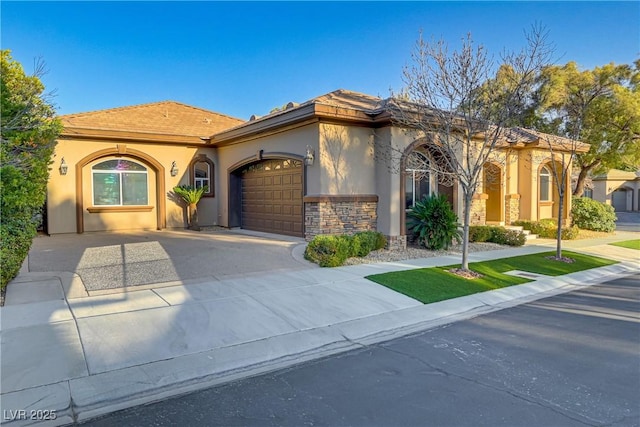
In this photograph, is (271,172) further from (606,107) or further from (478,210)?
(606,107)

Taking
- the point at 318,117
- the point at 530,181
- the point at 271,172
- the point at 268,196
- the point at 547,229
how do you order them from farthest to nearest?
the point at 530,181
the point at 547,229
the point at 268,196
the point at 271,172
the point at 318,117

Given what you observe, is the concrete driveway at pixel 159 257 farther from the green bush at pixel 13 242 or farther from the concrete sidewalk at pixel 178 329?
the green bush at pixel 13 242

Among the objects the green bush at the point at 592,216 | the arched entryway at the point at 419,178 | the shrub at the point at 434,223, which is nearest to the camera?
the shrub at the point at 434,223

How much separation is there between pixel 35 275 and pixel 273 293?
4.76 meters

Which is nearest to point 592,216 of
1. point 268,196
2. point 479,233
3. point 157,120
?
point 479,233

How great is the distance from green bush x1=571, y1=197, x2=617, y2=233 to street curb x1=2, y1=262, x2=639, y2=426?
15.4m

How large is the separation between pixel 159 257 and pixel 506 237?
456 inches

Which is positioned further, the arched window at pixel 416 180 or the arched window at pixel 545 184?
the arched window at pixel 545 184

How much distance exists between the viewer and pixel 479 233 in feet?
48.9

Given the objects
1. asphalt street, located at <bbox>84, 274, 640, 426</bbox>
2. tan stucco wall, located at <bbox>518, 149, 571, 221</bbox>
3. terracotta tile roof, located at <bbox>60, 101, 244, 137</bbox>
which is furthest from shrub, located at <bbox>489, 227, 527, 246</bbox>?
terracotta tile roof, located at <bbox>60, 101, 244, 137</bbox>

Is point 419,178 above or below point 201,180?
Answer: below

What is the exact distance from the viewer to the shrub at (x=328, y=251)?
10008 mm

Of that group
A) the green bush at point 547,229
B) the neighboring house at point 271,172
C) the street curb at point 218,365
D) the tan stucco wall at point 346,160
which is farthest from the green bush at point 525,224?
the street curb at point 218,365

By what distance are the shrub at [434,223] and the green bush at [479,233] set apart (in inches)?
85.2
